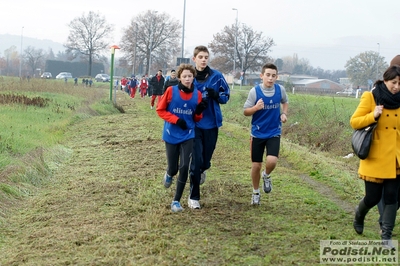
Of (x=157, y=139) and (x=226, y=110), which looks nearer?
(x=157, y=139)

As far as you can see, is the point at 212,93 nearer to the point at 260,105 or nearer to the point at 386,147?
the point at 260,105

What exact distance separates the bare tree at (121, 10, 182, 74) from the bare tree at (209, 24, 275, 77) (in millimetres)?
7143

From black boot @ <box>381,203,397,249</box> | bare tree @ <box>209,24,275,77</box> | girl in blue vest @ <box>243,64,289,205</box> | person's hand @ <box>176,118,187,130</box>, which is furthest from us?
bare tree @ <box>209,24,275,77</box>

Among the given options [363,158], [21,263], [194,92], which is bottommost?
[21,263]

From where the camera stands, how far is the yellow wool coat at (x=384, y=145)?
5.65m

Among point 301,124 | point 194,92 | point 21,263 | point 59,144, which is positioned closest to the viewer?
point 21,263

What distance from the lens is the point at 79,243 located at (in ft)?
18.7

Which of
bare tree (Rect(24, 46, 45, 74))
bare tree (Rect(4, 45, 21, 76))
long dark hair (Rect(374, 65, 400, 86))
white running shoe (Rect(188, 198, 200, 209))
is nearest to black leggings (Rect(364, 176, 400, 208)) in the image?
long dark hair (Rect(374, 65, 400, 86))

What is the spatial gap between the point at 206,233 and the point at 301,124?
53.2 feet

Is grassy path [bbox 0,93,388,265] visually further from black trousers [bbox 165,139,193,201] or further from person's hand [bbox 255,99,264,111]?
person's hand [bbox 255,99,264,111]

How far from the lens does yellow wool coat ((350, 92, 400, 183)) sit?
5.65 meters

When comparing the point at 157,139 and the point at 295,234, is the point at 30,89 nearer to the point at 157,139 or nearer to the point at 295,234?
the point at 157,139

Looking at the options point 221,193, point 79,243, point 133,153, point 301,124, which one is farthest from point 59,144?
point 301,124

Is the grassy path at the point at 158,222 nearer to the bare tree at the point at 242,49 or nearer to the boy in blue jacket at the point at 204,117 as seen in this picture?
the boy in blue jacket at the point at 204,117
